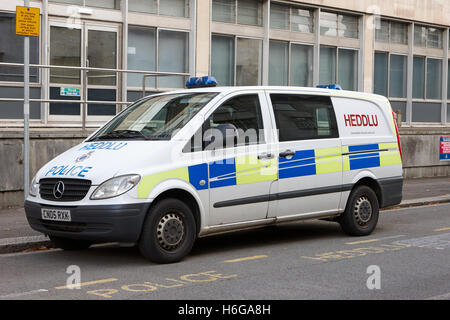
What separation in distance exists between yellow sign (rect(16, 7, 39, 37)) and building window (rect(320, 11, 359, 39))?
491 inches

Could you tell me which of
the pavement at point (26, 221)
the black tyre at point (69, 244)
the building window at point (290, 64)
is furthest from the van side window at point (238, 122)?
the building window at point (290, 64)

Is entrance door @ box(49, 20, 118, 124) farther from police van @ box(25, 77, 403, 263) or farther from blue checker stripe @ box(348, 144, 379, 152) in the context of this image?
blue checker stripe @ box(348, 144, 379, 152)

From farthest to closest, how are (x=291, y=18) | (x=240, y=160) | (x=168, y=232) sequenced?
(x=291, y=18), (x=240, y=160), (x=168, y=232)

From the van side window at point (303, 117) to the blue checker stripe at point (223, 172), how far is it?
2.95 ft

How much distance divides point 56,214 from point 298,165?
10.0 feet

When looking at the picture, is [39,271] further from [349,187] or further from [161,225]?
[349,187]

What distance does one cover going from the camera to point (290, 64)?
20797 millimetres

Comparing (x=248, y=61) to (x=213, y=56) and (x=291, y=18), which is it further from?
(x=291, y=18)

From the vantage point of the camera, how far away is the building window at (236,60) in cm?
1870

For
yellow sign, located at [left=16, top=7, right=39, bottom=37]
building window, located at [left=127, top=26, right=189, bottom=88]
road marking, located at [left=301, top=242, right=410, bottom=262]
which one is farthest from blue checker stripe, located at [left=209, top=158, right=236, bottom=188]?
building window, located at [left=127, top=26, right=189, bottom=88]

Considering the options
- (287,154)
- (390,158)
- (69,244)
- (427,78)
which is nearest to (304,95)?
(287,154)

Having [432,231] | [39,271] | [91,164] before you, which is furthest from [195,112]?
[432,231]

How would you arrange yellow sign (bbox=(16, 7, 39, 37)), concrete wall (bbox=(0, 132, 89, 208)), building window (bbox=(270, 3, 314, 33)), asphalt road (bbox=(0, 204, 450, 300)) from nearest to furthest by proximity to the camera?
asphalt road (bbox=(0, 204, 450, 300)), yellow sign (bbox=(16, 7, 39, 37)), concrete wall (bbox=(0, 132, 89, 208)), building window (bbox=(270, 3, 314, 33))

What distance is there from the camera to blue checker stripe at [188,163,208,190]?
7.91 meters
